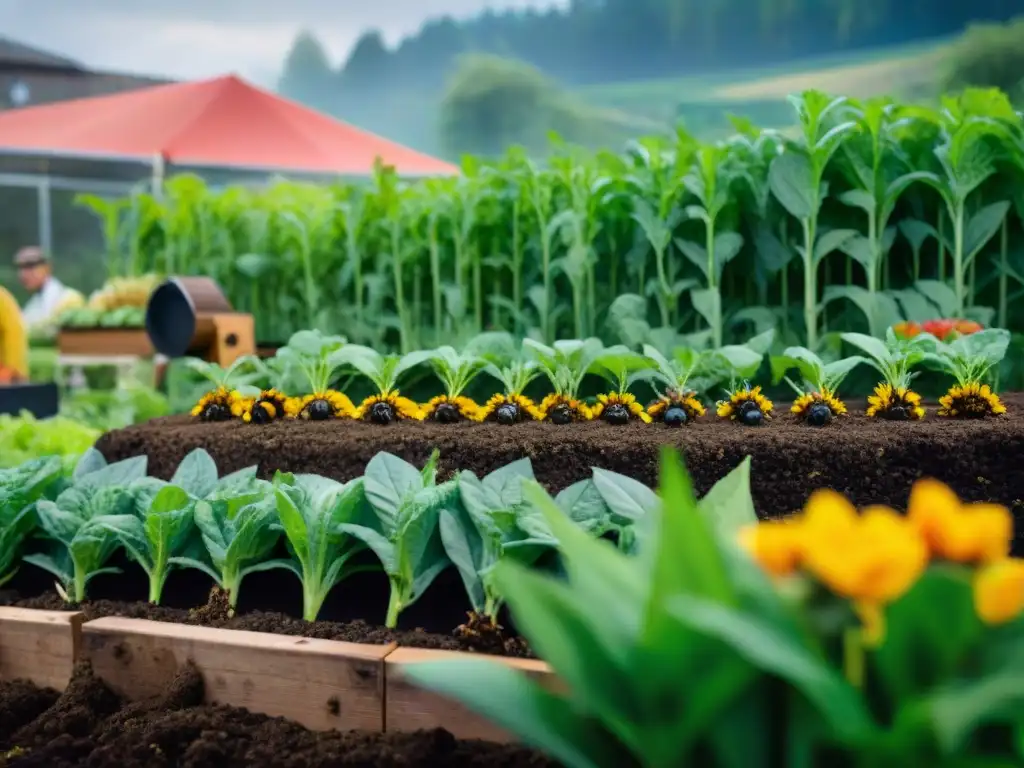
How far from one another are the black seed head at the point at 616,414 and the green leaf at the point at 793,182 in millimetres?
770

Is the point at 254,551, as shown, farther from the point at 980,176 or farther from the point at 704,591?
the point at 980,176

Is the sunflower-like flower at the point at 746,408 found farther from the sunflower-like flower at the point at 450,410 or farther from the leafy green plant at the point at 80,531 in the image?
the leafy green plant at the point at 80,531

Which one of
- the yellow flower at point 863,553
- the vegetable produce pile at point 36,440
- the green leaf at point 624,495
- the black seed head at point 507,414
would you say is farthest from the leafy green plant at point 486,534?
the vegetable produce pile at point 36,440

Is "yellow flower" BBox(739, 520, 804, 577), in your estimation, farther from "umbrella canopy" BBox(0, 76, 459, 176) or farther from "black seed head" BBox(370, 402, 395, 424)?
"umbrella canopy" BBox(0, 76, 459, 176)

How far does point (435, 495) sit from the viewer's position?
1.26 meters

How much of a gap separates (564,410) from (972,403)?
2.40ft

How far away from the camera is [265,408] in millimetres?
1910

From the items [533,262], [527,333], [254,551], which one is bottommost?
[254,551]

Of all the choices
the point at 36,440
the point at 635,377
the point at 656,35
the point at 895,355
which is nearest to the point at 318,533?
the point at 635,377

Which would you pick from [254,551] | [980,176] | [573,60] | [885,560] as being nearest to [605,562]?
[885,560]

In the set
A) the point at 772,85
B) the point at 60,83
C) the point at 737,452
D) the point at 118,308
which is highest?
the point at 60,83

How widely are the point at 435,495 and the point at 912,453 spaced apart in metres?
0.76

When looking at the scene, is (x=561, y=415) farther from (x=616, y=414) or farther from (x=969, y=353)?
(x=969, y=353)

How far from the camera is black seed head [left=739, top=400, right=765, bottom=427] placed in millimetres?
1614
